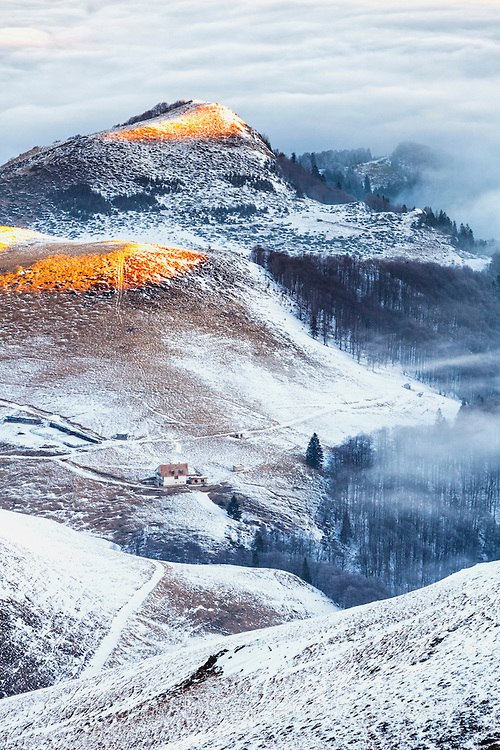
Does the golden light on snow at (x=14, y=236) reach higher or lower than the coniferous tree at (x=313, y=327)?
higher

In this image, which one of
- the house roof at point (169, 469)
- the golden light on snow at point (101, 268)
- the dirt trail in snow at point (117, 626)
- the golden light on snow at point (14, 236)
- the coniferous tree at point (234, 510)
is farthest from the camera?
the golden light on snow at point (14, 236)

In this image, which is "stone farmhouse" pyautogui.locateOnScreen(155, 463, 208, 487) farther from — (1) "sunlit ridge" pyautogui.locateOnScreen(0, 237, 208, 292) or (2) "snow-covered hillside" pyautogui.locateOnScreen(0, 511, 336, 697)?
(1) "sunlit ridge" pyautogui.locateOnScreen(0, 237, 208, 292)

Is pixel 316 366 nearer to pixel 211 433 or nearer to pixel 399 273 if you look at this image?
pixel 211 433

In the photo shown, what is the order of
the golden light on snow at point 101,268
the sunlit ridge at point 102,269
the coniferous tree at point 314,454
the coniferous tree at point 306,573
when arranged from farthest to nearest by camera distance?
1. the golden light on snow at point 101,268
2. the sunlit ridge at point 102,269
3. the coniferous tree at point 314,454
4. the coniferous tree at point 306,573

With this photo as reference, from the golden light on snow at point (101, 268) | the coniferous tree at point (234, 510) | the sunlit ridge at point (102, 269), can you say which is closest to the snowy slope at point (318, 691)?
the coniferous tree at point (234, 510)

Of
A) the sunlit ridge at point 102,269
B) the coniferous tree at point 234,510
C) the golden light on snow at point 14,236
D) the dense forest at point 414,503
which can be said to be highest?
the golden light on snow at point 14,236

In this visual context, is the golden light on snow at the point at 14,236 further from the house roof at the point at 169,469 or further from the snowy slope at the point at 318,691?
the snowy slope at the point at 318,691

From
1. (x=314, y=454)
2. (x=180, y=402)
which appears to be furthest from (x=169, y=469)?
(x=314, y=454)

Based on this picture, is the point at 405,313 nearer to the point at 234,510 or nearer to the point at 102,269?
the point at 102,269

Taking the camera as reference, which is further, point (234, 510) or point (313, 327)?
point (313, 327)
